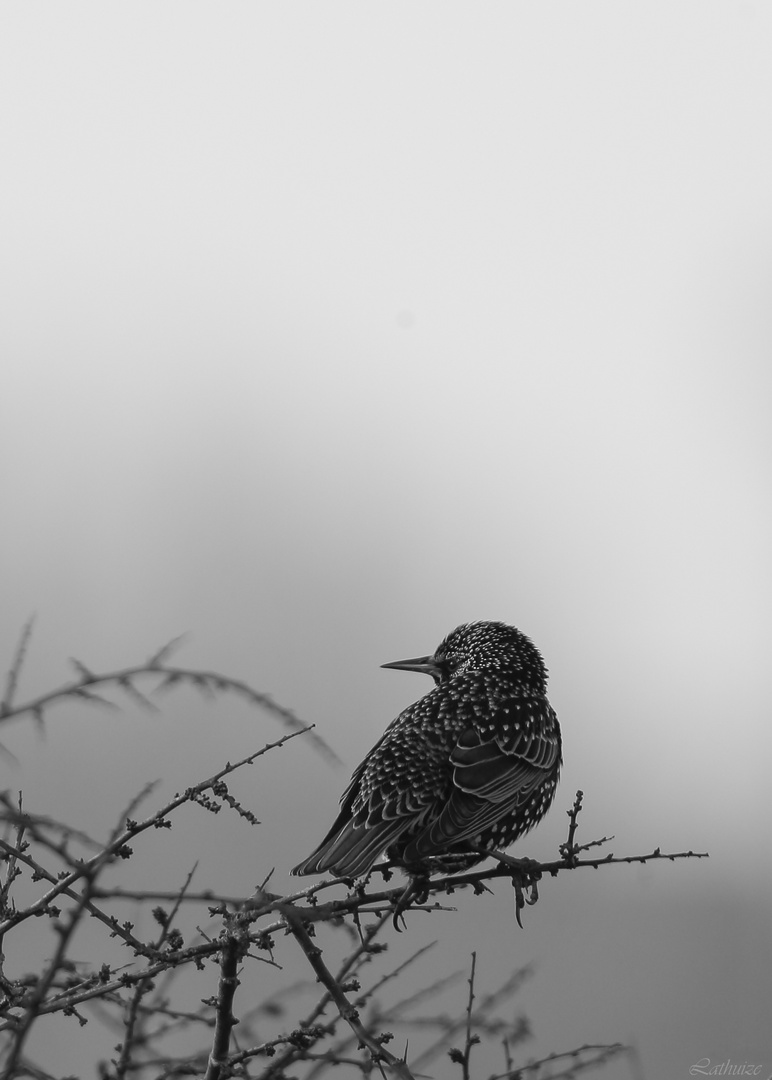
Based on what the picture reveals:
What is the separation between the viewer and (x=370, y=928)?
3.04 metres

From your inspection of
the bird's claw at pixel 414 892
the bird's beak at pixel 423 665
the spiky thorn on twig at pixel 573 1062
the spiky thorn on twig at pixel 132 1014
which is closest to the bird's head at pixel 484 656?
the bird's beak at pixel 423 665

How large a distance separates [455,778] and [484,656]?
1.59 meters

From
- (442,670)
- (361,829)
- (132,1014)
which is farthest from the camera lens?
(442,670)

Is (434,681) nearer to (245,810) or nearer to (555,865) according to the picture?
(555,865)

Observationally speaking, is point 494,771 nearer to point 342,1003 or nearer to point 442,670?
point 442,670

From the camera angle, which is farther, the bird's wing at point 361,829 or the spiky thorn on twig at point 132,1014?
the bird's wing at point 361,829

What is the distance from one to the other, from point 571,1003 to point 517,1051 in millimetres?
24414

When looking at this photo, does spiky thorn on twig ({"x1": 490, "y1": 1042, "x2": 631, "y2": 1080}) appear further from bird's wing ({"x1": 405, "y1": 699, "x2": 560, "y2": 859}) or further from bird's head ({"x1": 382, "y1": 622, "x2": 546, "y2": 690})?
bird's head ({"x1": 382, "y1": 622, "x2": 546, "y2": 690})

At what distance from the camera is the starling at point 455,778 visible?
16.9 feet

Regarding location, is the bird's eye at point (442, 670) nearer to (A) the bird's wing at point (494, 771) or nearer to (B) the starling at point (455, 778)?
(B) the starling at point (455, 778)

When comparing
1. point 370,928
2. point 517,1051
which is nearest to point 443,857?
point 517,1051

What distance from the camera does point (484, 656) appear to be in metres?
6.99

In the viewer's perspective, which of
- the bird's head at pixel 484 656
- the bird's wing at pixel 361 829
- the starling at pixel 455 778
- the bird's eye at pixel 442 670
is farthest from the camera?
the bird's eye at pixel 442 670

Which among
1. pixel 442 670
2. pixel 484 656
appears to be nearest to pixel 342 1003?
pixel 484 656
